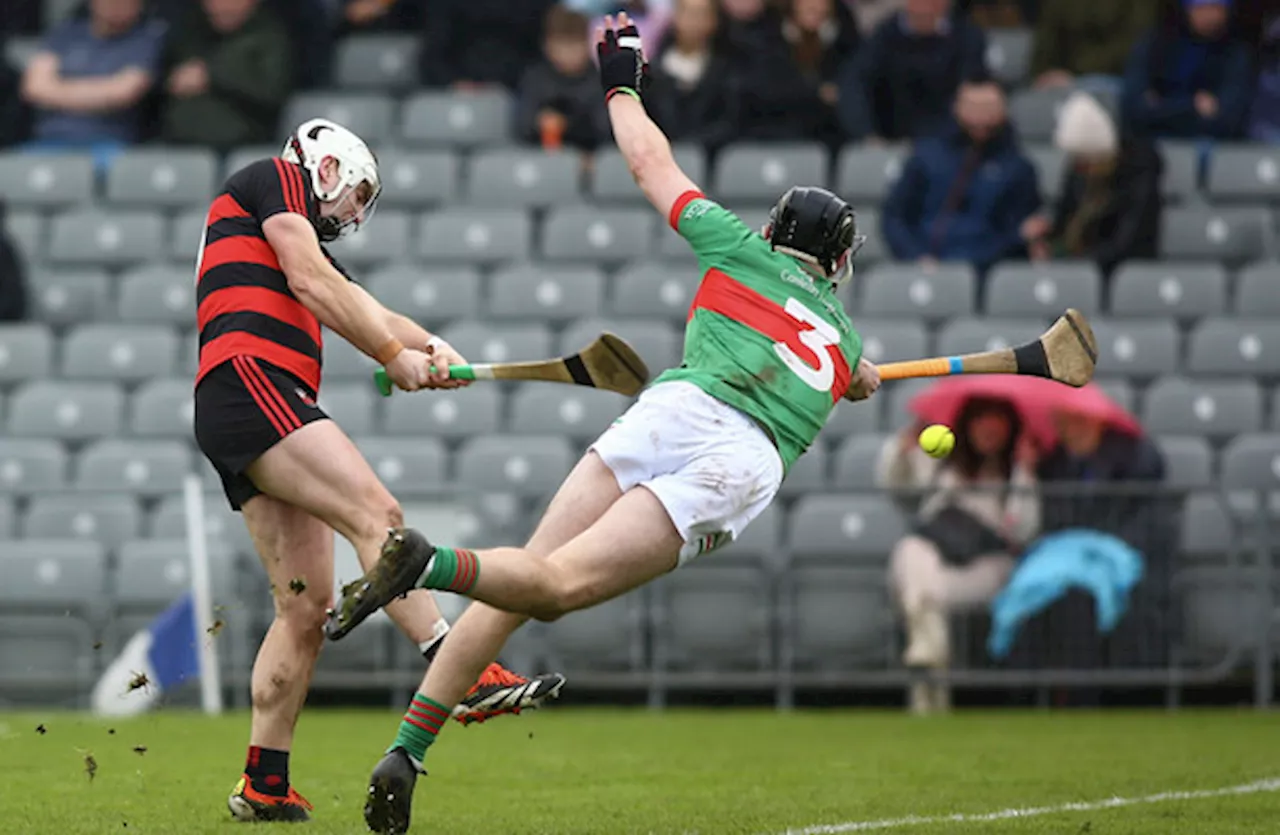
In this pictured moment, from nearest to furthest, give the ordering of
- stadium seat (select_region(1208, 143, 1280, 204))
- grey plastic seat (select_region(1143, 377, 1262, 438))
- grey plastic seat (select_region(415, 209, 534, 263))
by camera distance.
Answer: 1. grey plastic seat (select_region(1143, 377, 1262, 438))
2. grey plastic seat (select_region(415, 209, 534, 263))
3. stadium seat (select_region(1208, 143, 1280, 204))

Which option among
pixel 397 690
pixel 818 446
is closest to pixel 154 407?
pixel 397 690

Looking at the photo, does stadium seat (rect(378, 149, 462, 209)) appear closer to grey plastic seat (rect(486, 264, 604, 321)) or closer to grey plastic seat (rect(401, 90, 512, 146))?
grey plastic seat (rect(401, 90, 512, 146))

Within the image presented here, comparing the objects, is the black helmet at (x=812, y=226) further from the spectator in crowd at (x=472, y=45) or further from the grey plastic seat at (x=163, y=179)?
the spectator in crowd at (x=472, y=45)

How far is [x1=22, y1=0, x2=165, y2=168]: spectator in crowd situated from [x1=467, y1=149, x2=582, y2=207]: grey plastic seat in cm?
289

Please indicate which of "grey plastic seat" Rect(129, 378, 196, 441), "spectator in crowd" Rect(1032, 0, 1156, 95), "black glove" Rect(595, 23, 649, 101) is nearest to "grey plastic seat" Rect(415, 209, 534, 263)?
"grey plastic seat" Rect(129, 378, 196, 441)

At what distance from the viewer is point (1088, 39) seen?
1705 cm

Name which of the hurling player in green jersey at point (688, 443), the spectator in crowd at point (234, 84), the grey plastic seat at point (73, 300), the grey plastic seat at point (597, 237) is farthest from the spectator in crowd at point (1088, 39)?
the hurling player in green jersey at point (688, 443)

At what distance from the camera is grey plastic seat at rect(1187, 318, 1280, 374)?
14.2 metres

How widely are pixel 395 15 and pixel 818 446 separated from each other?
272 inches

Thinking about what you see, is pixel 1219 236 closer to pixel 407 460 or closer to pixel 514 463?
pixel 514 463

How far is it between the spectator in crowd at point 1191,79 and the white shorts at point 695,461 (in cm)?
986

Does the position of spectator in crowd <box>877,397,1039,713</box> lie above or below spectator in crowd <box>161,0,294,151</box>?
below

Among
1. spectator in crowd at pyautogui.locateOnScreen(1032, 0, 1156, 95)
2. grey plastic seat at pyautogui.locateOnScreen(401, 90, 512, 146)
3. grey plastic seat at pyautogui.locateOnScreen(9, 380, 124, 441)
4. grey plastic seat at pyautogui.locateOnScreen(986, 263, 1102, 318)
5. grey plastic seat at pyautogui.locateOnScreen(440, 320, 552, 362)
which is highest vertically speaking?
spectator in crowd at pyautogui.locateOnScreen(1032, 0, 1156, 95)

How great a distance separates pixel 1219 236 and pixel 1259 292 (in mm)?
837
